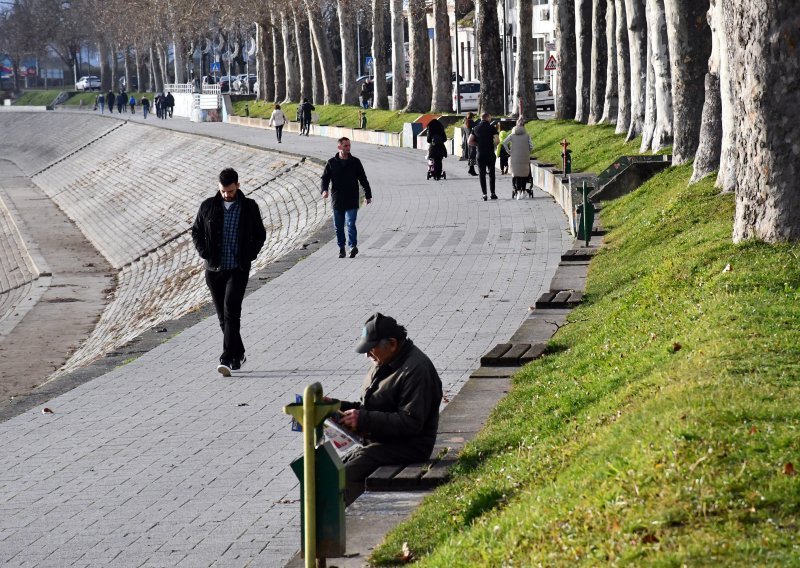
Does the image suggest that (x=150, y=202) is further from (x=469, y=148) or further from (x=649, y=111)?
(x=649, y=111)

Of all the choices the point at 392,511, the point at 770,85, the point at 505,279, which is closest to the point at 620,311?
the point at 770,85

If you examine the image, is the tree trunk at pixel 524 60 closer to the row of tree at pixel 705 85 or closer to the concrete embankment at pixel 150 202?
the row of tree at pixel 705 85

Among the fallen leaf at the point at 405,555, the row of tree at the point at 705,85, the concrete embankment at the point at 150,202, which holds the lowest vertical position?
the concrete embankment at the point at 150,202

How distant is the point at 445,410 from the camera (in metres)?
9.47

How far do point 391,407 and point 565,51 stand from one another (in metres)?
30.3

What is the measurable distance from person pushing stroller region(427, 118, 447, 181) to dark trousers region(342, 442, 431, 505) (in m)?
23.8

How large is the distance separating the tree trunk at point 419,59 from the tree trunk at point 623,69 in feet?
55.9

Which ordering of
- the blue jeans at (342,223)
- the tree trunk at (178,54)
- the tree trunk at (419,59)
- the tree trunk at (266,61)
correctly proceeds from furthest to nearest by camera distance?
the tree trunk at (178,54) → the tree trunk at (266,61) → the tree trunk at (419,59) → the blue jeans at (342,223)

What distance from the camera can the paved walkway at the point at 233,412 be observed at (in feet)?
25.1

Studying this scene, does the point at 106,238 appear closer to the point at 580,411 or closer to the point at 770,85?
the point at 770,85

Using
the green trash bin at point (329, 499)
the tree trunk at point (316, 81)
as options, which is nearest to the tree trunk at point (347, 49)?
the tree trunk at point (316, 81)

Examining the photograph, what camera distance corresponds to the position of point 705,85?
726 inches

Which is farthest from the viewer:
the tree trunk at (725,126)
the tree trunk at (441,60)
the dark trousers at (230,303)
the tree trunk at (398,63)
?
the tree trunk at (398,63)

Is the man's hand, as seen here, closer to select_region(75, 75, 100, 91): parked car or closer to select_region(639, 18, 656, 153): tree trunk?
select_region(639, 18, 656, 153): tree trunk
